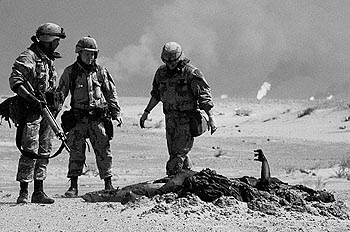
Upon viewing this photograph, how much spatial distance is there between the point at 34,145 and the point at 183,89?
6.73 ft

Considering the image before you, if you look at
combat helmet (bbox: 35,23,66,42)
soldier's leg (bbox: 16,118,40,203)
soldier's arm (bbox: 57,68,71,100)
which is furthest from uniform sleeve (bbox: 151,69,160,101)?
soldier's leg (bbox: 16,118,40,203)

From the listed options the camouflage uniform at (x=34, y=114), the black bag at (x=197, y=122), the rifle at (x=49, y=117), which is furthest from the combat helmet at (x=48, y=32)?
the black bag at (x=197, y=122)

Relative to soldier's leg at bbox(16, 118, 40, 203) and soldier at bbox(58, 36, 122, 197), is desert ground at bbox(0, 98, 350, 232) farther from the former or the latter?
soldier at bbox(58, 36, 122, 197)

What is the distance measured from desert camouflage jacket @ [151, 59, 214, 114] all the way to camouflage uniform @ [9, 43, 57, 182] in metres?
1.49

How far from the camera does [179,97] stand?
8516mm

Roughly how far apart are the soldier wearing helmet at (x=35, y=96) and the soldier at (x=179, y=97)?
1.47 m

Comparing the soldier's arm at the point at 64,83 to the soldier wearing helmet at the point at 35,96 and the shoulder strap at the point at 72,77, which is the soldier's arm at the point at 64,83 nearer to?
the shoulder strap at the point at 72,77

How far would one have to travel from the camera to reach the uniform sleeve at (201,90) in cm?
834

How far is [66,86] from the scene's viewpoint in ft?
27.7

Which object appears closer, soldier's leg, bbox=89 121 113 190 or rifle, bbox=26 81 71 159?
rifle, bbox=26 81 71 159

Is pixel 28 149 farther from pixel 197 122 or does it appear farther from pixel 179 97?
pixel 197 122

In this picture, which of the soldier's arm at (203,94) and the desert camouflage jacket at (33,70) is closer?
the desert camouflage jacket at (33,70)

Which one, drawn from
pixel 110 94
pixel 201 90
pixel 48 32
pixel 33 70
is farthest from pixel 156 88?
pixel 33 70

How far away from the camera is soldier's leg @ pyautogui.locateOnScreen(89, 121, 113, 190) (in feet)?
28.0
